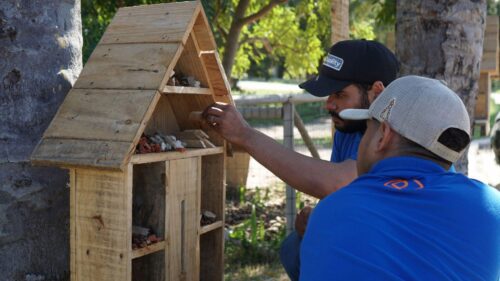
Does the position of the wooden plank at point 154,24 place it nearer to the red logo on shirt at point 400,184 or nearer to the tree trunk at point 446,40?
the red logo on shirt at point 400,184

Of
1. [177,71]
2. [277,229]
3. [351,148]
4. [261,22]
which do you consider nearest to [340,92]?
[351,148]

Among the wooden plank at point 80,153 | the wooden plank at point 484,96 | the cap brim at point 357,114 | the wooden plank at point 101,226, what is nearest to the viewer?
the cap brim at point 357,114

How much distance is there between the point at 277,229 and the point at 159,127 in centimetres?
388

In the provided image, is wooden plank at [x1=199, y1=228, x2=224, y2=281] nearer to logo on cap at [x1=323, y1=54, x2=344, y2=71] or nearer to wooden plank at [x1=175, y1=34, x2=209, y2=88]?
wooden plank at [x1=175, y1=34, x2=209, y2=88]

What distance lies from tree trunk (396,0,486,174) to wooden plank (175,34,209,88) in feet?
4.73

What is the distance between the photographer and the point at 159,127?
116 inches

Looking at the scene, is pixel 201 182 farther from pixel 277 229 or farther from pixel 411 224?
pixel 277 229

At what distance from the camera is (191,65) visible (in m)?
2.84

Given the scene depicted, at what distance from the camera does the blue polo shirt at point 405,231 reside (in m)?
1.49

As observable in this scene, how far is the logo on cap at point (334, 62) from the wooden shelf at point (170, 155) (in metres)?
0.63

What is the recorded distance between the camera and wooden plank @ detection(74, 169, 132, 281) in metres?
2.31

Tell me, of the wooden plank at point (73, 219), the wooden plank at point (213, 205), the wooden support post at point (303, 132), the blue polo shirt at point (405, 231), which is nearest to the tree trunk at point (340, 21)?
the wooden support post at point (303, 132)

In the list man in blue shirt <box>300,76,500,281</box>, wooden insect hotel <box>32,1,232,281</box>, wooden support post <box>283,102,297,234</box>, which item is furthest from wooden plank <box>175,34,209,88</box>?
wooden support post <box>283,102,297,234</box>

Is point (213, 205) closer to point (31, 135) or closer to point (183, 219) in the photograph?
point (183, 219)
